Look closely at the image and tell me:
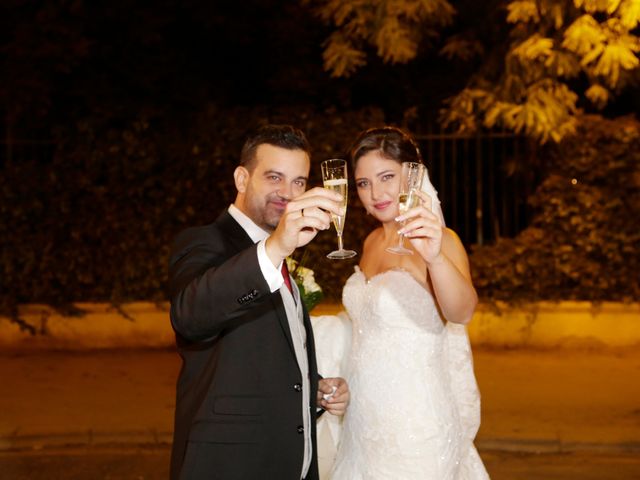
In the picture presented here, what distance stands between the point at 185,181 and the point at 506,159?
152 inches

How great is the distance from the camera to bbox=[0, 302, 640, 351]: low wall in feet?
33.6

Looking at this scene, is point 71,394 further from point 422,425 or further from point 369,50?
point 369,50

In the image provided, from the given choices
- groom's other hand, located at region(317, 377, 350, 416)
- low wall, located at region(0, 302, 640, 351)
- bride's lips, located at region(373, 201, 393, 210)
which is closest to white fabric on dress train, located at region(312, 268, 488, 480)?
bride's lips, located at region(373, 201, 393, 210)

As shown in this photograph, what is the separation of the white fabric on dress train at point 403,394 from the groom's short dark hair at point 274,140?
3.56ft

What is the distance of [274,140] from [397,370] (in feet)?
4.49

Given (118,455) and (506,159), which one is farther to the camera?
(506,159)

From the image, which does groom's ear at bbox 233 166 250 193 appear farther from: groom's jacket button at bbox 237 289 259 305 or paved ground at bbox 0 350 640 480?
paved ground at bbox 0 350 640 480

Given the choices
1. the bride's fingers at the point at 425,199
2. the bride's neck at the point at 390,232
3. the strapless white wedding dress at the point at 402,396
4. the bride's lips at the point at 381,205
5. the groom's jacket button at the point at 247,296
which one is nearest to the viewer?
the groom's jacket button at the point at 247,296

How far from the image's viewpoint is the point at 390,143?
402 centimetres

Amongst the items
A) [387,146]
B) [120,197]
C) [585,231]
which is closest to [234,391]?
[387,146]

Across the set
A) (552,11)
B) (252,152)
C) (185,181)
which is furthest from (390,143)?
(185,181)

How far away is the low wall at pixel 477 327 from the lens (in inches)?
404

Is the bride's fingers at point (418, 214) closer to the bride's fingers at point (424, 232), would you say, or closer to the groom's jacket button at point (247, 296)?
the bride's fingers at point (424, 232)

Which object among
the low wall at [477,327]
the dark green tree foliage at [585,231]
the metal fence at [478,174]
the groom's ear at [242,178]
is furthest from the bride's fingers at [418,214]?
the metal fence at [478,174]
